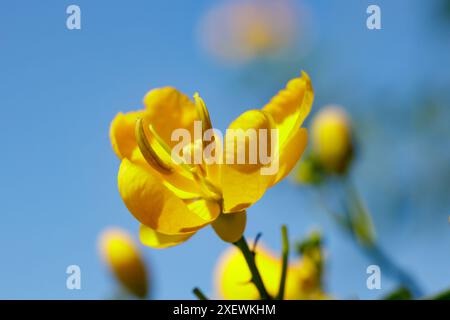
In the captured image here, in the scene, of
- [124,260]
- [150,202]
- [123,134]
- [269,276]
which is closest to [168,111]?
[123,134]

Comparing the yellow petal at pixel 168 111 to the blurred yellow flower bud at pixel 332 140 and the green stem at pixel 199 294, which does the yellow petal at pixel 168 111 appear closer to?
the green stem at pixel 199 294

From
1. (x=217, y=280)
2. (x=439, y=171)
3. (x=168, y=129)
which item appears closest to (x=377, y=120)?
(x=439, y=171)

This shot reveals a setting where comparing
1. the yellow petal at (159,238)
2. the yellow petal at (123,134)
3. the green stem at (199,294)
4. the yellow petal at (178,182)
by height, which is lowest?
the green stem at (199,294)

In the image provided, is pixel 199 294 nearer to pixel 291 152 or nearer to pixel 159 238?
pixel 159 238

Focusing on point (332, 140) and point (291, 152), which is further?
point (332, 140)

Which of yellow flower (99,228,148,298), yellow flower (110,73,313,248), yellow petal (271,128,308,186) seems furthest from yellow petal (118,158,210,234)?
yellow flower (99,228,148,298)

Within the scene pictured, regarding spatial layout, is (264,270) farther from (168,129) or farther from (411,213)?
Result: (411,213)

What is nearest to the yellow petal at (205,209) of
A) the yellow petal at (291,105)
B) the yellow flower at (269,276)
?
the yellow petal at (291,105)

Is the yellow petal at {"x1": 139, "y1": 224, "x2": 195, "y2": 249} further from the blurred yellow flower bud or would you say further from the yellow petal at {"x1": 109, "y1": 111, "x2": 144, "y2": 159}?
the blurred yellow flower bud
